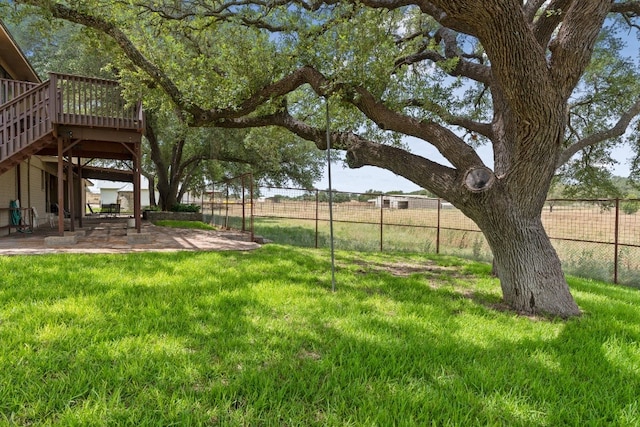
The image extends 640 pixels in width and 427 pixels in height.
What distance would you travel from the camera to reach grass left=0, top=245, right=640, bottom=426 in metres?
1.92

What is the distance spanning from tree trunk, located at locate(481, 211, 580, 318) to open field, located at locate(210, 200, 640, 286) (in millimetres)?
3384

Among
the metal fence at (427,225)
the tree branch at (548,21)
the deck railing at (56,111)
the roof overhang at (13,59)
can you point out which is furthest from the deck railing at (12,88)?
the tree branch at (548,21)

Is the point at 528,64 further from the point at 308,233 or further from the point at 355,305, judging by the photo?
the point at 308,233

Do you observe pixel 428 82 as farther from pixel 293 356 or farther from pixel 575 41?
pixel 293 356

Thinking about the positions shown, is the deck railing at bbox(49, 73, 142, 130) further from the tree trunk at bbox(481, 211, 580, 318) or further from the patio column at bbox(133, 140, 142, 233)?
the tree trunk at bbox(481, 211, 580, 318)

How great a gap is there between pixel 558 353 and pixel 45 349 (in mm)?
3907

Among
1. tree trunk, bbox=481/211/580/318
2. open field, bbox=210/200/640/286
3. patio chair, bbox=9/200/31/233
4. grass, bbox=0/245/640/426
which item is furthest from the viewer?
patio chair, bbox=9/200/31/233

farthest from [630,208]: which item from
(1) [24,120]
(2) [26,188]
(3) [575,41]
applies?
(2) [26,188]

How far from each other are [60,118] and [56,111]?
0.49ft

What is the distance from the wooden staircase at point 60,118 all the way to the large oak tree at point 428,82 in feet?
3.45

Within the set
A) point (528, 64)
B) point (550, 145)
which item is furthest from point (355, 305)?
point (528, 64)

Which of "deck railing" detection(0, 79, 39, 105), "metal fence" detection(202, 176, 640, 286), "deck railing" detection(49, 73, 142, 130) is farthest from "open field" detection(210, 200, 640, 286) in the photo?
"deck railing" detection(0, 79, 39, 105)

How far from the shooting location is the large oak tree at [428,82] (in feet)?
11.8

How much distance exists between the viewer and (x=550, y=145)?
152 inches
